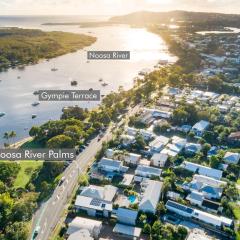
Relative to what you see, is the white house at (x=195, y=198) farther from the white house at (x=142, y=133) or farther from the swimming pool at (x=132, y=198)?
the white house at (x=142, y=133)

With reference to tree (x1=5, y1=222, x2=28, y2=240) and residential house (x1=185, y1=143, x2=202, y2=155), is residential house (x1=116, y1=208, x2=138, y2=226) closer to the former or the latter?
tree (x1=5, y1=222, x2=28, y2=240)

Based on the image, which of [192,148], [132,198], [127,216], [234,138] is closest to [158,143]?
[192,148]

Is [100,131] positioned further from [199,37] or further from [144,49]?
[199,37]

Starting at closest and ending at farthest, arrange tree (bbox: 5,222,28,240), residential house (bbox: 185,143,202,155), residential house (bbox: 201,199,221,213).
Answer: tree (bbox: 5,222,28,240) → residential house (bbox: 201,199,221,213) → residential house (bbox: 185,143,202,155)

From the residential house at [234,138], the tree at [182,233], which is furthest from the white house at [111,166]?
the residential house at [234,138]

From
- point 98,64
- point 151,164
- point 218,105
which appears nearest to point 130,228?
point 151,164

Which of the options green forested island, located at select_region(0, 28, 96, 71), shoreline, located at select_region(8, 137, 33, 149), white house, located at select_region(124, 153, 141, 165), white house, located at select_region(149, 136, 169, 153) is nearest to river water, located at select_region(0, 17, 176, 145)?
shoreline, located at select_region(8, 137, 33, 149)

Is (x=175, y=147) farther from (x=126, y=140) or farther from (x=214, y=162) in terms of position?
(x=126, y=140)
